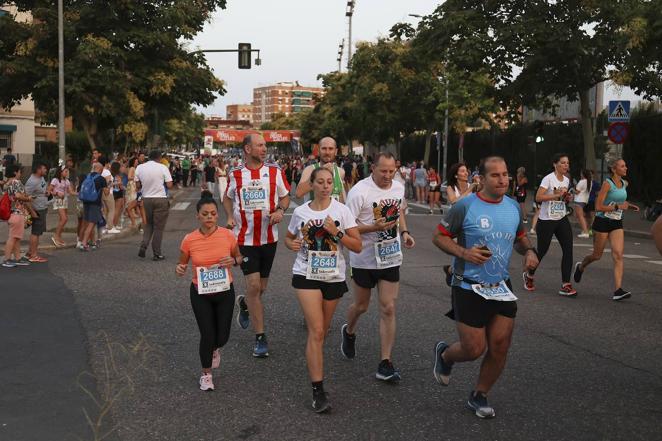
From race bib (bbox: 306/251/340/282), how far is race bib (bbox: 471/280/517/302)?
0.96 metres

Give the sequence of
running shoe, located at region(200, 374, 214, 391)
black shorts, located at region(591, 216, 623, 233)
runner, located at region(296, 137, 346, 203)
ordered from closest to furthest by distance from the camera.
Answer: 1. running shoe, located at region(200, 374, 214, 391)
2. runner, located at region(296, 137, 346, 203)
3. black shorts, located at region(591, 216, 623, 233)

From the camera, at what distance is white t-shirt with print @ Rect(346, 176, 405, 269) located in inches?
243

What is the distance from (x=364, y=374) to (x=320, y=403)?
40.7 inches

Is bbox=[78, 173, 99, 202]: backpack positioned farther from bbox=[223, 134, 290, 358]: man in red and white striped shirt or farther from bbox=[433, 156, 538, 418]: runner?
bbox=[433, 156, 538, 418]: runner

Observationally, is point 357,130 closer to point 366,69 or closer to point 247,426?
point 366,69

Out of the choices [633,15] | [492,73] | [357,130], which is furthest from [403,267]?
[357,130]

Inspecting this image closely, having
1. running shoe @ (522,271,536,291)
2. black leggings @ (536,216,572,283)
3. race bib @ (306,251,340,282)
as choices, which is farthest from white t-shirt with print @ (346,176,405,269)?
running shoe @ (522,271,536,291)

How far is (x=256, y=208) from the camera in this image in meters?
6.95

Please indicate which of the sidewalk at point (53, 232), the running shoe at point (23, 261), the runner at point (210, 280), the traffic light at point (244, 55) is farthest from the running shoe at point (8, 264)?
the traffic light at point (244, 55)

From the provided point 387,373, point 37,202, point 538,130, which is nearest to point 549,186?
point 387,373

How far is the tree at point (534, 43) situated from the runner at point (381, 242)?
16117 millimetres

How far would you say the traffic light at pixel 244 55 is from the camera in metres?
31.0

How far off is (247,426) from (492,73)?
2087 cm

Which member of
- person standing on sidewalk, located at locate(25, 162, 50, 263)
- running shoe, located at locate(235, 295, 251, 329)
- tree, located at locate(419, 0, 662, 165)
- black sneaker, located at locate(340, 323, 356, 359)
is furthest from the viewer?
tree, located at locate(419, 0, 662, 165)
